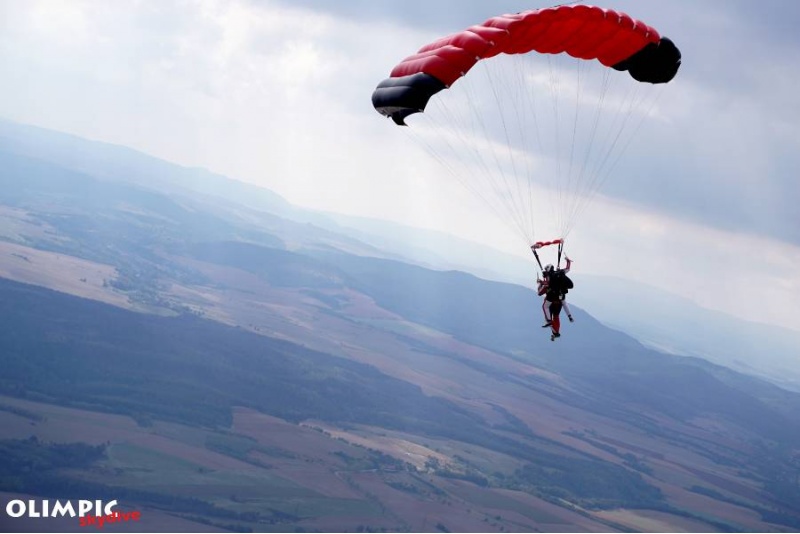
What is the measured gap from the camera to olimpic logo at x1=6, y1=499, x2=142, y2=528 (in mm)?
68188

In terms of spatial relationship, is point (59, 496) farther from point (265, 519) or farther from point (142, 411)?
point (142, 411)

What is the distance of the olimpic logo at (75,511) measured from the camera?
68.2 metres

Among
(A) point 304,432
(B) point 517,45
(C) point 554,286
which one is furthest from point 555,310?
(A) point 304,432

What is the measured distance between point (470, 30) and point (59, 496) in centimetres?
6544

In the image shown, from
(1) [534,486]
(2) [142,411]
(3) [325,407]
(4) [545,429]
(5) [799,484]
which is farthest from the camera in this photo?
(5) [799,484]

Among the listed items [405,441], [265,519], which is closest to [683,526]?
[405,441]

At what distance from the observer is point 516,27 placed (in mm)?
23312

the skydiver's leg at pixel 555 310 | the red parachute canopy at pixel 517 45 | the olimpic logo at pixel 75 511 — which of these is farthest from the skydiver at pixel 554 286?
the olimpic logo at pixel 75 511

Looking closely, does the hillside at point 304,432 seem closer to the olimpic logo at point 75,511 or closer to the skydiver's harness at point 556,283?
the olimpic logo at point 75,511

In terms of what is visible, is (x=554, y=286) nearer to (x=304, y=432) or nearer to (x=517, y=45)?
(x=517, y=45)

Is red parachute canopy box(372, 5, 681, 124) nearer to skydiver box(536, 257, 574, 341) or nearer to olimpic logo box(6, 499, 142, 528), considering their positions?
skydiver box(536, 257, 574, 341)

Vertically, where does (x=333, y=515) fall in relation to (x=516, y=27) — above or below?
below

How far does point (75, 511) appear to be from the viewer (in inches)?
2830

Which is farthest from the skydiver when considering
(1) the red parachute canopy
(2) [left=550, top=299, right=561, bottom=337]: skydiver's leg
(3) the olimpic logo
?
(3) the olimpic logo
